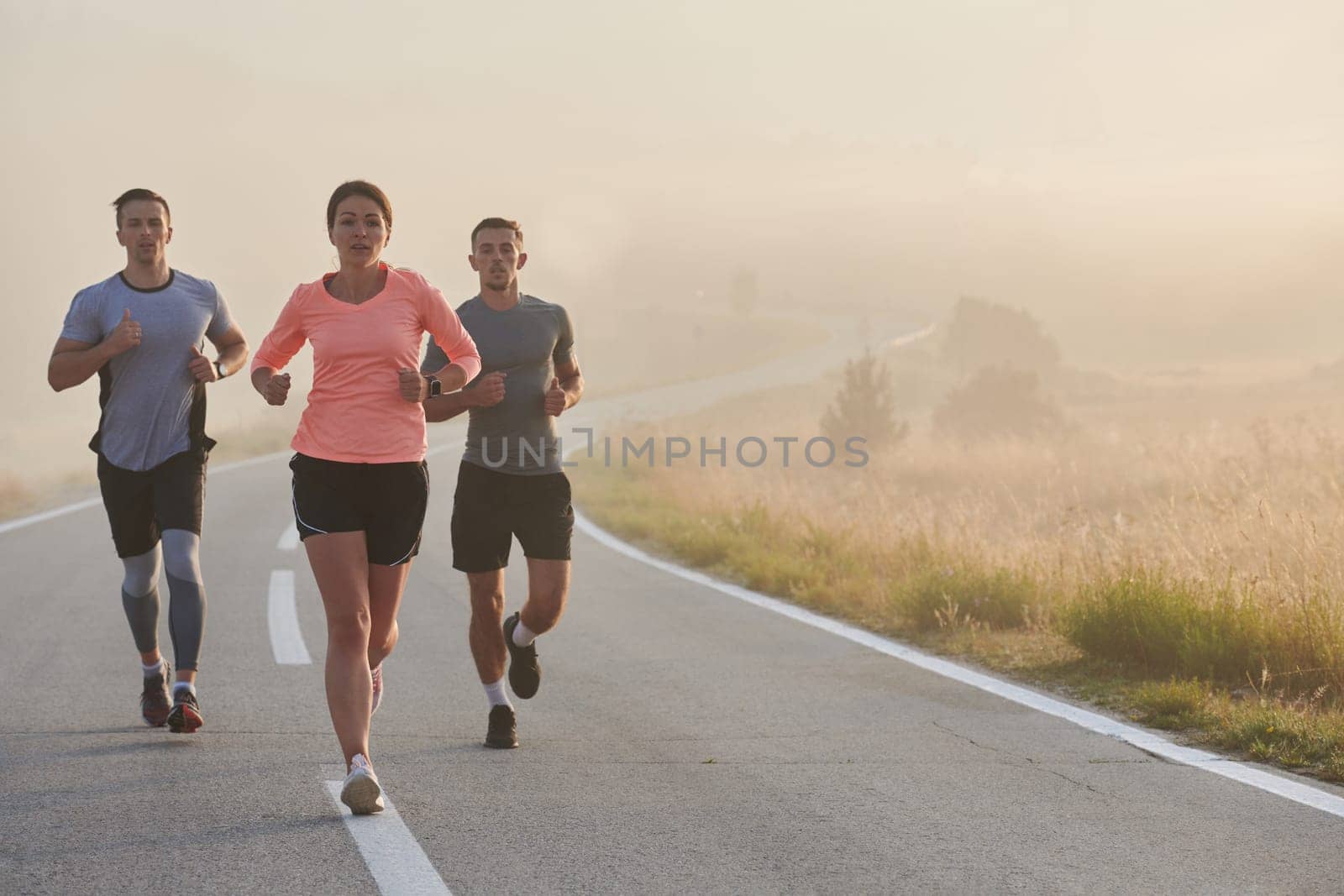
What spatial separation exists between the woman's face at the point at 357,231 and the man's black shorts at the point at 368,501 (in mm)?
692

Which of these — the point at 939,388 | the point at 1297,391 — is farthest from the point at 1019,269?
the point at 1297,391

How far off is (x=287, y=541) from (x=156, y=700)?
7631 mm

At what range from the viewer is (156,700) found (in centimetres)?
591

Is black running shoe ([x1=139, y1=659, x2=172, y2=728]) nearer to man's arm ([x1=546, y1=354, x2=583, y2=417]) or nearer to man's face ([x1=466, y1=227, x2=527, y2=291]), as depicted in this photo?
man's arm ([x1=546, y1=354, x2=583, y2=417])

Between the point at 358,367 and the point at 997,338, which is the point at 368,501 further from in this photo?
the point at 997,338

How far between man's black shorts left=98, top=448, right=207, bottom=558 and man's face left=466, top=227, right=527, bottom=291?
4.63ft

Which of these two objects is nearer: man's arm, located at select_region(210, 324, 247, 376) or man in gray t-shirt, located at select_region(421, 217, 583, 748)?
man in gray t-shirt, located at select_region(421, 217, 583, 748)

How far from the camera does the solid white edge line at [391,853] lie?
3820 millimetres

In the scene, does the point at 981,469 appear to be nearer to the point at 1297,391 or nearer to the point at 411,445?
the point at 411,445

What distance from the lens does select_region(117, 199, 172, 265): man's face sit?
5738 mm

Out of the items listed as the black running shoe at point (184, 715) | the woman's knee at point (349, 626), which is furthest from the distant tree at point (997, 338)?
the woman's knee at point (349, 626)

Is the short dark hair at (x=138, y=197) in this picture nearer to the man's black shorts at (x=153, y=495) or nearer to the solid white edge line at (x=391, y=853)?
the man's black shorts at (x=153, y=495)

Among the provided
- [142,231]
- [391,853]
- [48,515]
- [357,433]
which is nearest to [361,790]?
[391,853]

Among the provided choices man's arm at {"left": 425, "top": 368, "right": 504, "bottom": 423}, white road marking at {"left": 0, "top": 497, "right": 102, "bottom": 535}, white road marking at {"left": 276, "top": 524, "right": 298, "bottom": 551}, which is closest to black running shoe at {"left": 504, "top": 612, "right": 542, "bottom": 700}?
man's arm at {"left": 425, "top": 368, "right": 504, "bottom": 423}
